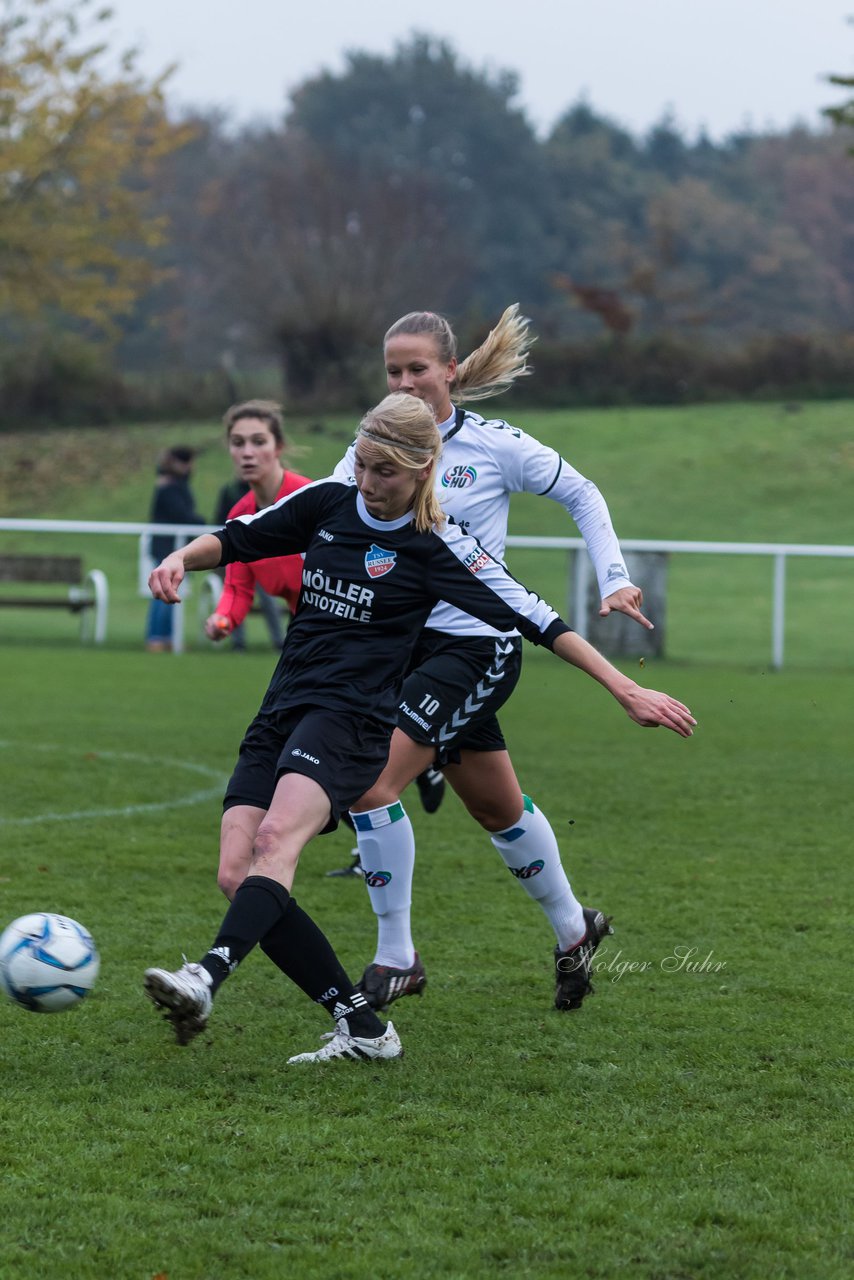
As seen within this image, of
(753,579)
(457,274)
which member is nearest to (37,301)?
(753,579)

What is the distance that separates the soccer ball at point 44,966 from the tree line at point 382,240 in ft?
48.6

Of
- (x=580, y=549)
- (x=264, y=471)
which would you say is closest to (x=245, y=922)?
(x=264, y=471)

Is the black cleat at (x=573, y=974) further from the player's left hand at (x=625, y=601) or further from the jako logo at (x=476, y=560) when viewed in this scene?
the jako logo at (x=476, y=560)

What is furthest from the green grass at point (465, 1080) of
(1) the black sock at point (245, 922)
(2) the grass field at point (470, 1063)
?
(1) the black sock at point (245, 922)

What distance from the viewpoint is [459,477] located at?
16.0 ft

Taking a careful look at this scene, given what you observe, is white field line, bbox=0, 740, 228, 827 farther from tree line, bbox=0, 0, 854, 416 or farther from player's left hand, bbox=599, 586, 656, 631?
tree line, bbox=0, 0, 854, 416

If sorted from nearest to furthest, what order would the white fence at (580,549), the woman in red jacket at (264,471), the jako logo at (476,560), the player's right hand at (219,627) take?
the jako logo at (476,560), the player's right hand at (219,627), the woman in red jacket at (264,471), the white fence at (580,549)

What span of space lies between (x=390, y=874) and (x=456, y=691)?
1.87 ft

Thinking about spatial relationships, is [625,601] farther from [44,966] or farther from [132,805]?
[132,805]

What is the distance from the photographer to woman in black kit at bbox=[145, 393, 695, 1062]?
4125 mm

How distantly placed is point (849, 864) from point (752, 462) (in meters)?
23.1

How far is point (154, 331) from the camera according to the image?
187 ft

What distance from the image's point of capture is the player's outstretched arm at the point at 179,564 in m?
4.14

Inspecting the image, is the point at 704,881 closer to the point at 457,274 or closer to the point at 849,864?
the point at 849,864
